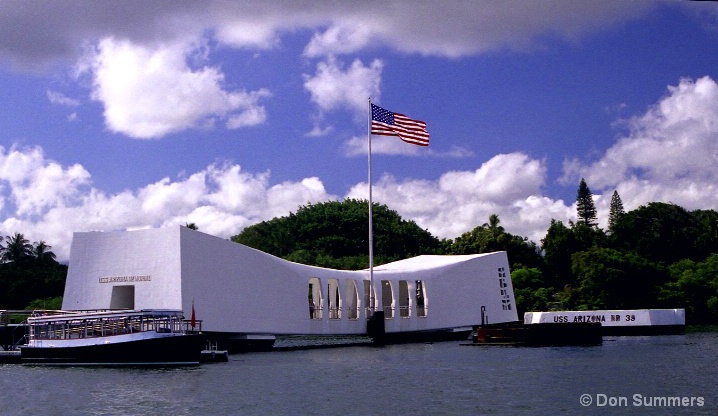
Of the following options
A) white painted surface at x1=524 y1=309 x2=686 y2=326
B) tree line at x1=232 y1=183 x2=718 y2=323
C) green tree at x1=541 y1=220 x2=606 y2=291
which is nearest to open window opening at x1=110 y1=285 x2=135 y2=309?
white painted surface at x1=524 y1=309 x2=686 y2=326

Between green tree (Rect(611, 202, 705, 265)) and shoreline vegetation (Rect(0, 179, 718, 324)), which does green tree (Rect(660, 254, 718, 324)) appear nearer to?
shoreline vegetation (Rect(0, 179, 718, 324))

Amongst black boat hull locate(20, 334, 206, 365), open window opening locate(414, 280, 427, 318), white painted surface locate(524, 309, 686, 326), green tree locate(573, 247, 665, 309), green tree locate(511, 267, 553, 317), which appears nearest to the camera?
black boat hull locate(20, 334, 206, 365)

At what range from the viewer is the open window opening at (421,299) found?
174 ft

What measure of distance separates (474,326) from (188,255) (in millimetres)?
23254

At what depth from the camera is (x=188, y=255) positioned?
129 ft

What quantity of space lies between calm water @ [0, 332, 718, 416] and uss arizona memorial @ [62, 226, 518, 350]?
172 inches

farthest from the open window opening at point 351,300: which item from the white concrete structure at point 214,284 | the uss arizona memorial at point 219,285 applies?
the uss arizona memorial at point 219,285

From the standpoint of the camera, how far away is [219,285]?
4053cm

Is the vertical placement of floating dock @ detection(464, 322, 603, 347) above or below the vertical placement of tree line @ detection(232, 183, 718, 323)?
below

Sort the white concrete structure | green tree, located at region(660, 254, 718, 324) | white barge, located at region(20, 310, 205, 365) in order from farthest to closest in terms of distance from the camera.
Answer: green tree, located at region(660, 254, 718, 324)
the white concrete structure
white barge, located at region(20, 310, 205, 365)

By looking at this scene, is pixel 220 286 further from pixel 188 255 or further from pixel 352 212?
pixel 352 212

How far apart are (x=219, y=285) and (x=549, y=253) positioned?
152 feet

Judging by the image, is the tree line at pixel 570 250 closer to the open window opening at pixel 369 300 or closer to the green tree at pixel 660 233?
the green tree at pixel 660 233

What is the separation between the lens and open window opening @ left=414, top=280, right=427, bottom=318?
53.2 metres
